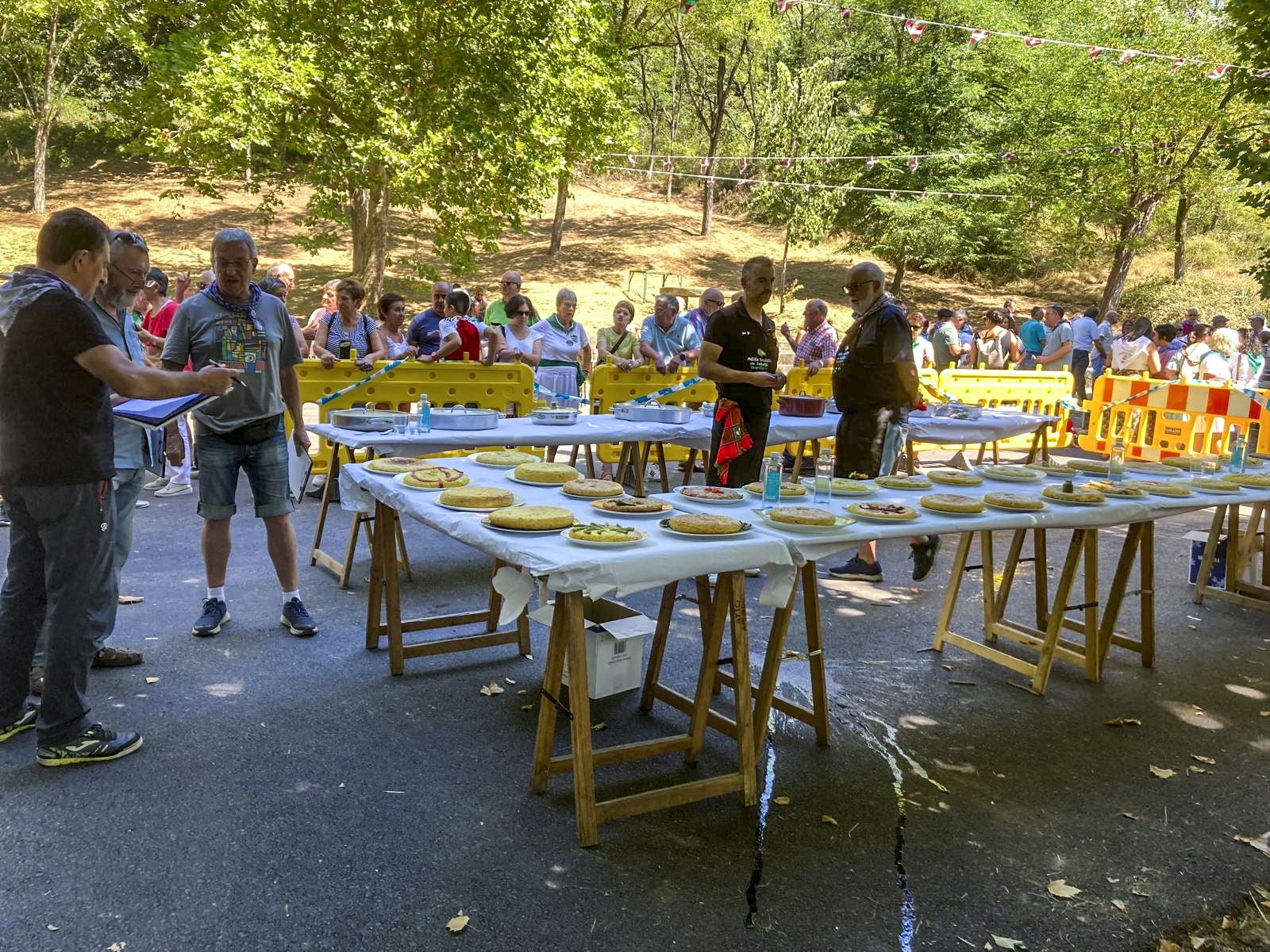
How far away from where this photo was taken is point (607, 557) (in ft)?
10.5

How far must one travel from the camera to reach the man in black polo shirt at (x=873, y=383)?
20.2 ft

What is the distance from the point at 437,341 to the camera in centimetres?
965

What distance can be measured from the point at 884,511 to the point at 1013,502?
802 millimetres

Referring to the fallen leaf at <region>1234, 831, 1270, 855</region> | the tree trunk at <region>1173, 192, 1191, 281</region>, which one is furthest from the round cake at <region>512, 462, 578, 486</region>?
the tree trunk at <region>1173, 192, 1191, 281</region>

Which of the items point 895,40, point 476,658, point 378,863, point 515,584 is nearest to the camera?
point 378,863

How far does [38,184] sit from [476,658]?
32707 millimetres

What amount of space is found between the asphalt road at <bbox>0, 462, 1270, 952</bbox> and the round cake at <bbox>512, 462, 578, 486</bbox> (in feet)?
3.42

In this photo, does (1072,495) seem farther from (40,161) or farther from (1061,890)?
(40,161)

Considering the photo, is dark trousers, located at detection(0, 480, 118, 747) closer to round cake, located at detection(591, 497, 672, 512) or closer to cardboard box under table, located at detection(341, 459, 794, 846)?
cardboard box under table, located at detection(341, 459, 794, 846)

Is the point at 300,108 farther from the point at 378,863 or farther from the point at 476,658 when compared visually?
the point at 378,863

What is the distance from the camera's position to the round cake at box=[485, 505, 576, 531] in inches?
140

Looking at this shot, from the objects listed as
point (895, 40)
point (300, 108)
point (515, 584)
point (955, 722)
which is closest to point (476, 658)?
point (515, 584)

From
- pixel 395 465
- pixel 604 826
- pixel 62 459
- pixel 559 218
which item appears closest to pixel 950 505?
pixel 604 826

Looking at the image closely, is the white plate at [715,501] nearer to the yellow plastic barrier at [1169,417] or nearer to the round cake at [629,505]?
the round cake at [629,505]
